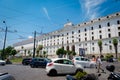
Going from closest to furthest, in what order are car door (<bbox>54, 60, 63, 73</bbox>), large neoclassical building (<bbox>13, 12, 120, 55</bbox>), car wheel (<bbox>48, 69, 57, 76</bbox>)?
car wheel (<bbox>48, 69, 57, 76</bbox>) → car door (<bbox>54, 60, 63, 73</bbox>) → large neoclassical building (<bbox>13, 12, 120, 55</bbox>)

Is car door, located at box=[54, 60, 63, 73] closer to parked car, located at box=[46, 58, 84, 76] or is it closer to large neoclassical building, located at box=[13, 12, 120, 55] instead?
parked car, located at box=[46, 58, 84, 76]

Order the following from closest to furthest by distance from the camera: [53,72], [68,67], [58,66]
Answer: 1. [53,72]
2. [58,66]
3. [68,67]

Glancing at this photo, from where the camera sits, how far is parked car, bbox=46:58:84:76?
1503cm

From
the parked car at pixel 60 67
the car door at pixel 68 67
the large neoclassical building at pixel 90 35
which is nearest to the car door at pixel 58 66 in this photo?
the parked car at pixel 60 67

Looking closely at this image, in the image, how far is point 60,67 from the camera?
49.8ft

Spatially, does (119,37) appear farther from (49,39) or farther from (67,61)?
(67,61)

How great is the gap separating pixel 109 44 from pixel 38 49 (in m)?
52.4

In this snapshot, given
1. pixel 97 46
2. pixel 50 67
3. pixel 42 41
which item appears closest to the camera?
pixel 50 67

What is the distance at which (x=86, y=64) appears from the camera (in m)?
26.7

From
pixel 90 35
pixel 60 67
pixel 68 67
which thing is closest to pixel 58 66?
pixel 60 67

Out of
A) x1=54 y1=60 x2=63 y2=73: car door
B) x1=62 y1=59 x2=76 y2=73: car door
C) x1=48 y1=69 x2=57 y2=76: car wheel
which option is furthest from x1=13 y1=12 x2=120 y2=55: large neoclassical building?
x1=48 y1=69 x2=57 y2=76: car wheel

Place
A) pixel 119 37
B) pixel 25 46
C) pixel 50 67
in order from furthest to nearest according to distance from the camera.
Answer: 1. pixel 25 46
2. pixel 119 37
3. pixel 50 67

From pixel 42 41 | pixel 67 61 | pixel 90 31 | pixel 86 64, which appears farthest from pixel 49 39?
pixel 67 61

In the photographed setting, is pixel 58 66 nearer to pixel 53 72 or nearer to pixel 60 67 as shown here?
pixel 60 67
